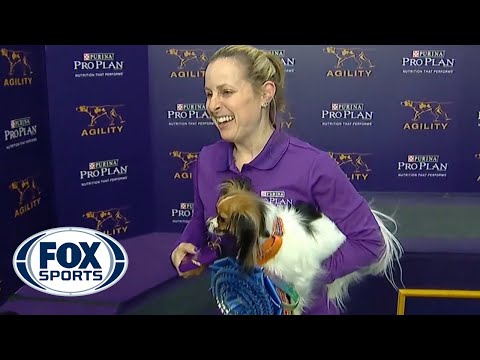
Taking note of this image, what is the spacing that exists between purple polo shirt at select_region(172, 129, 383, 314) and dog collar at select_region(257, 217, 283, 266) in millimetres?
84

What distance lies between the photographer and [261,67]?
1840 millimetres

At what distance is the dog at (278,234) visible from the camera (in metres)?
1.89

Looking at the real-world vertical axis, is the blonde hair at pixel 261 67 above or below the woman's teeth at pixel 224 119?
above

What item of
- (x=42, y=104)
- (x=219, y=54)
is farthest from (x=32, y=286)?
(x=219, y=54)

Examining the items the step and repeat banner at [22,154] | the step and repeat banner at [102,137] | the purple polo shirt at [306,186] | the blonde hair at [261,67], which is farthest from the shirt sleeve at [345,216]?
the step and repeat banner at [22,154]

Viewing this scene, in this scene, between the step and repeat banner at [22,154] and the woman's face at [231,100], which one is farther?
the step and repeat banner at [22,154]

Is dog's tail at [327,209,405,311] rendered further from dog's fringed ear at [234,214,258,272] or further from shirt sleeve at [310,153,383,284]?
dog's fringed ear at [234,214,258,272]

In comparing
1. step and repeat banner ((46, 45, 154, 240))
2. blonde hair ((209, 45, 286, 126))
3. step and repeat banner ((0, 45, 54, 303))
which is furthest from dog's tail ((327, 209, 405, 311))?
step and repeat banner ((0, 45, 54, 303))

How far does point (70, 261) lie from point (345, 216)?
3.14 ft

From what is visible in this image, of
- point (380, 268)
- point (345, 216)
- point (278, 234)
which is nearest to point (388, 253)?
point (380, 268)

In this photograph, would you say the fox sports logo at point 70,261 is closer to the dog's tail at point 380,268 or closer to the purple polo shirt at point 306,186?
the purple polo shirt at point 306,186

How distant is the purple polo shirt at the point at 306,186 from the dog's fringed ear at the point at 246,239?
0.31ft

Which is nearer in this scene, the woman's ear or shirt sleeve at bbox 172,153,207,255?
the woman's ear

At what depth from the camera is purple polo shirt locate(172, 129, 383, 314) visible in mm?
1853
